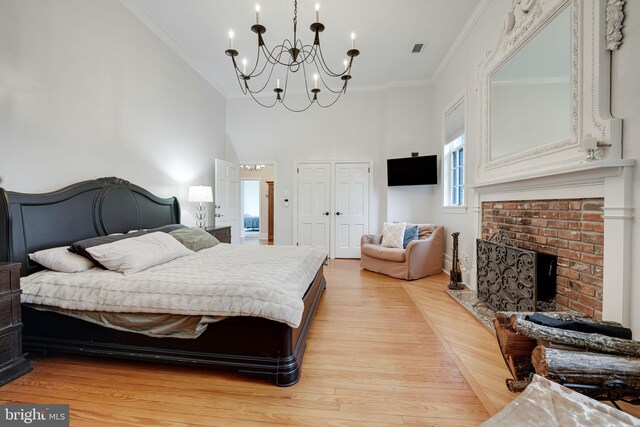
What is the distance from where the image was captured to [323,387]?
5.31ft

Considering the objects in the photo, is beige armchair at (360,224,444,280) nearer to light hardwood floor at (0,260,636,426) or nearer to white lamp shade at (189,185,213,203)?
light hardwood floor at (0,260,636,426)

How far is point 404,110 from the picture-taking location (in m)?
5.19

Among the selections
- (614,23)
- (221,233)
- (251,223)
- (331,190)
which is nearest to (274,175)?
(331,190)

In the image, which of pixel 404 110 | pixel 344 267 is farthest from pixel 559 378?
pixel 404 110

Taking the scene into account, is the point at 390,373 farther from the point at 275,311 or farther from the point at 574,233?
the point at 574,233

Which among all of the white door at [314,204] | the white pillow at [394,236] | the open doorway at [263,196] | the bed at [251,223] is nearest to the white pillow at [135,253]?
the white pillow at [394,236]

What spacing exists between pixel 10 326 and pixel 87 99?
204 cm

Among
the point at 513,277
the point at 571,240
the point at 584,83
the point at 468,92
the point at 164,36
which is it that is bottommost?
the point at 513,277

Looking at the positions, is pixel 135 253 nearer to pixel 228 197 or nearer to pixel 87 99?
pixel 87 99

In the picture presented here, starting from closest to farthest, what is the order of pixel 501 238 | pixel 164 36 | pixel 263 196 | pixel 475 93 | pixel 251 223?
pixel 501 238, pixel 475 93, pixel 164 36, pixel 263 196, pixel 251 223

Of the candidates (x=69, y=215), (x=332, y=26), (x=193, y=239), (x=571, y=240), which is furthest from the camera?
(x=332, y=26)

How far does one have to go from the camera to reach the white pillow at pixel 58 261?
1.93 meters

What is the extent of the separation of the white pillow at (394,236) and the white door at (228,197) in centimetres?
289

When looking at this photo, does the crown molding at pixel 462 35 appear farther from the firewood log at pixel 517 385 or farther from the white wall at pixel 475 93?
the firewood log at pixel 517 385
